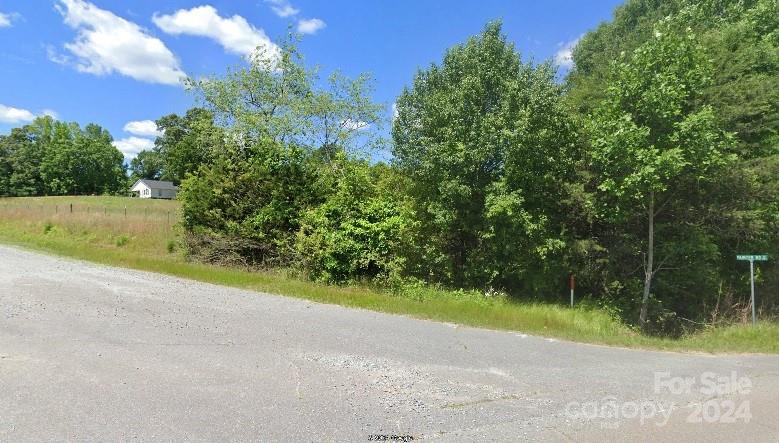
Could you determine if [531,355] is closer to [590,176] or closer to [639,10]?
[590,176]

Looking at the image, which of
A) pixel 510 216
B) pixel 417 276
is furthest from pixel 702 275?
pixel 417 276

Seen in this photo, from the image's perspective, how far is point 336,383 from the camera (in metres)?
5.21

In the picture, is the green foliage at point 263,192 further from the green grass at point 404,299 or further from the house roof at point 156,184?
the house roof at point 156,184

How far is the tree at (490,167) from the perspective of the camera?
1318 cm

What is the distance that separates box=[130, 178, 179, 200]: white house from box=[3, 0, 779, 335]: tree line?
89.1 metres

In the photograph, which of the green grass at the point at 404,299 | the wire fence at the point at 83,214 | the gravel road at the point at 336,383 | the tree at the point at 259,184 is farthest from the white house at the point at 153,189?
the gravel road at the point at 336,383

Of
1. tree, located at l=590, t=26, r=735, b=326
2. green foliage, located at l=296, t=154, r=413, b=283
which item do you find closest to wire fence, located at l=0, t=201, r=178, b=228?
green foliage, located at l=296, t=154, r=413, b=283

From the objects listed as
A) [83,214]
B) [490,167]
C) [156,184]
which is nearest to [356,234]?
[490,167]

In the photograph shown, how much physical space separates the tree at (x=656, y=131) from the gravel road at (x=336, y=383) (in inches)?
201

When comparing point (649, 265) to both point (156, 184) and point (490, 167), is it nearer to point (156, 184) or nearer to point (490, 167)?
point (490, 167)

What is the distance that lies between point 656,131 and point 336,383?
34.1 feet

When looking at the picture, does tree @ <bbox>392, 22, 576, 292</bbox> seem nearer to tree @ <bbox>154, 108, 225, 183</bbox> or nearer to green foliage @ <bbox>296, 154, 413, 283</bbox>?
green foliage @ <bbox>296, 154, 413, 283</bbox>

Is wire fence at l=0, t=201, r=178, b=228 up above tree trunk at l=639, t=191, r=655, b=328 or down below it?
above

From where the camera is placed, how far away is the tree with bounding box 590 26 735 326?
10.8 meters
